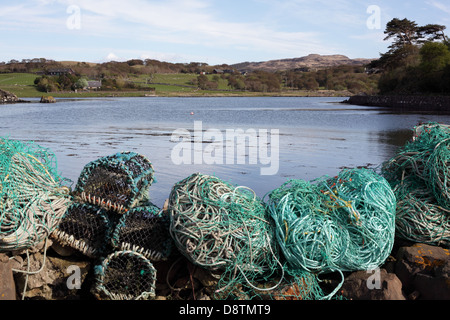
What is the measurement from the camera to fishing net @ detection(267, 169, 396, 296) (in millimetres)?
4906

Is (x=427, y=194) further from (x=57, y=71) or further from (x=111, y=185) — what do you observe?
(x=57, y=71)

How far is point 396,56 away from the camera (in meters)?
98.8

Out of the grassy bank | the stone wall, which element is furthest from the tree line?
the grassy bank

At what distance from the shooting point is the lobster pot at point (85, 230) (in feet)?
16.9

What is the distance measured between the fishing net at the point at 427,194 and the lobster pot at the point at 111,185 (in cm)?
318

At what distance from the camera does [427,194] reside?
18.4ft

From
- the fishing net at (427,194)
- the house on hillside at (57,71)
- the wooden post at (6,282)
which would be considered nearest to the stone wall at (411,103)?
the fishing net at (427,194)

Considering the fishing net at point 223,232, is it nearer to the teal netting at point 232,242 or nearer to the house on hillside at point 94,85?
the teal netting at point 232,242

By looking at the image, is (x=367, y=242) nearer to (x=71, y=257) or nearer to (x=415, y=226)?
(x=415, y=226)

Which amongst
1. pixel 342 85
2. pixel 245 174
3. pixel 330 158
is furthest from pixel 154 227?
pixel 342 85

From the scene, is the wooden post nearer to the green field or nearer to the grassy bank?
the green field

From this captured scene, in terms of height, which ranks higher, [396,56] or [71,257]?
[396,56]

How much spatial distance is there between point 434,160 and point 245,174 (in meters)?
7.15

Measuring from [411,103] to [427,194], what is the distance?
64791mm
